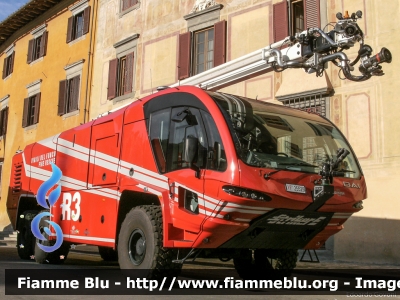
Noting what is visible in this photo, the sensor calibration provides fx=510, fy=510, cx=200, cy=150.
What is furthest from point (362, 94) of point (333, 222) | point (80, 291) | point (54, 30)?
point (54, 30)

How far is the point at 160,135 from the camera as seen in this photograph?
668cm

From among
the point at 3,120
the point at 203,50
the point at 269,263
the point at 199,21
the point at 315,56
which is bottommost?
the point at 269,263

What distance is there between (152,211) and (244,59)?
155 inches

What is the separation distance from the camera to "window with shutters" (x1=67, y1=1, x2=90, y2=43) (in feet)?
70.5

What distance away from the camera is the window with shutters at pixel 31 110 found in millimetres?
23156

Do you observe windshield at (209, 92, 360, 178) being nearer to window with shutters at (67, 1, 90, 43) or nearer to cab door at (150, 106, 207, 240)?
cab door at (150, 106, 207, 240)

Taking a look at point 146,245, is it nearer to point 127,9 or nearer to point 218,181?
point 218,181

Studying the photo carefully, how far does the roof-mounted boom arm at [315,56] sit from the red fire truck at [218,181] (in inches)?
41.1

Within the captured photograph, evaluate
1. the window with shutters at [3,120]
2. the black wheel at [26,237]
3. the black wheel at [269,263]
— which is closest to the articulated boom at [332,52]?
the black wheel at [269,263]

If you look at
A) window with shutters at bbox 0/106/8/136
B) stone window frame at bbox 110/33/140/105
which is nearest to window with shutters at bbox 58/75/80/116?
stone window frame at bbox 110/33/140/105

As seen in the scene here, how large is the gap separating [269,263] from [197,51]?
989 cm

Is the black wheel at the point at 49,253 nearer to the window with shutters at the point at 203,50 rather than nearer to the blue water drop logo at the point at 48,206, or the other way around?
the blue water drop logo at the point at 48,206

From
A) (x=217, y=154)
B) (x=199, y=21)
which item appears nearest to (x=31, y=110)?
(x=199, y=21)

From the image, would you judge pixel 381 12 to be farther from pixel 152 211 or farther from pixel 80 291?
pixel 80 291
